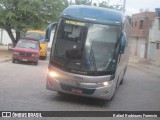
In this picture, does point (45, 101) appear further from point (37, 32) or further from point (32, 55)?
point (37, 32)

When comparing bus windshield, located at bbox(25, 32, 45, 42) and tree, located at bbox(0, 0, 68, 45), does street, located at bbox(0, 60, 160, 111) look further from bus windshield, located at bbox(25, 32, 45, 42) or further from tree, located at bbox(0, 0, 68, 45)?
bus windshield, located at bbox(25, 32, 45, 42)

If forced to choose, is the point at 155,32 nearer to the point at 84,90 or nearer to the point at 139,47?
the point at 139,47

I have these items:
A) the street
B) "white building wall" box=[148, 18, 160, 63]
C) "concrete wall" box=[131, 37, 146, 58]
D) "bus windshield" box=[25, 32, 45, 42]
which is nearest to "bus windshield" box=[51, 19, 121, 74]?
the street

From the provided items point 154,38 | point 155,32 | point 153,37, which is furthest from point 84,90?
point 155,32

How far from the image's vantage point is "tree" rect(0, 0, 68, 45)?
3697 cm

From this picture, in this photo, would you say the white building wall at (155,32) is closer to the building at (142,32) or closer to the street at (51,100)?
the building at (142,32)

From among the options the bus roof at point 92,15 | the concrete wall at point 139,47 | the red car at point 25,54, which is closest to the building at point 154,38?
the concrete wall at point 139,47

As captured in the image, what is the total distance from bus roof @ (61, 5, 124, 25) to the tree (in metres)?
22.6

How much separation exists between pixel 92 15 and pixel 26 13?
24293 millimetres

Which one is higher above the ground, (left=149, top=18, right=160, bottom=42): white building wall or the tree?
the tree

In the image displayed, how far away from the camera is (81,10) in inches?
571

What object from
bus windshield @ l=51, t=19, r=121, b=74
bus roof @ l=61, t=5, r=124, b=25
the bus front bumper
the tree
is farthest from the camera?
the tree

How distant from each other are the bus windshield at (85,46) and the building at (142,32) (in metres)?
43.2

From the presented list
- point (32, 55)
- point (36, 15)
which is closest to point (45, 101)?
point (32, 55)
